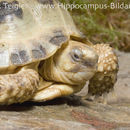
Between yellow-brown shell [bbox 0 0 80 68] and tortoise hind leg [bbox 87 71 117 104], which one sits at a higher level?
yellow-brown shell [bbox 0 0 80 68]

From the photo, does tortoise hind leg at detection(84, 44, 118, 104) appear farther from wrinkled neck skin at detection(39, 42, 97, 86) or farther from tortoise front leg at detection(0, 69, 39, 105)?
tortoise front leg at detection(0, 69, 39, 105)

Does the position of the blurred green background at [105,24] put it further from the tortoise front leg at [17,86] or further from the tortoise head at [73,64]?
the tortoise front leg at [17,86]

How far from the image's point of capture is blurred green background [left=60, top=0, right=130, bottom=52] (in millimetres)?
6250

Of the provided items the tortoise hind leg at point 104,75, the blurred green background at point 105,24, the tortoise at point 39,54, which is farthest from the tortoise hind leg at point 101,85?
the blurred green background at point 105,24

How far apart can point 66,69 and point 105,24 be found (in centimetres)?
492

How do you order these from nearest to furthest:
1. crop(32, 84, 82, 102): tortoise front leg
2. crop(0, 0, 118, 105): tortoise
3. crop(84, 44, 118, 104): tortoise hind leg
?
1. crop(0, 0, 118, 105): tortoise
2. crop(32, 84, 82, 102): tortoise front leg
3. crop(84, 44, 118, 104): tortoise hind leg

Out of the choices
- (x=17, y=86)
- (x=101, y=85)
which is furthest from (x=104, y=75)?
(x=17, y=86)

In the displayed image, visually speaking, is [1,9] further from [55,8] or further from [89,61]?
[89,61]

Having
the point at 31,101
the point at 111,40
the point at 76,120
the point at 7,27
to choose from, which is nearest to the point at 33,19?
the point at 7,27

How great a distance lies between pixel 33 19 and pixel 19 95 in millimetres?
770

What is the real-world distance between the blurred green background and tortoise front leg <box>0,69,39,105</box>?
3017 millimetres

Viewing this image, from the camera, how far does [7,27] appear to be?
102 inches

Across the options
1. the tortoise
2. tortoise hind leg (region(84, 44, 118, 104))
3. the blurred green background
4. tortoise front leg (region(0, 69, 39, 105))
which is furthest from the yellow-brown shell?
the blurred green background

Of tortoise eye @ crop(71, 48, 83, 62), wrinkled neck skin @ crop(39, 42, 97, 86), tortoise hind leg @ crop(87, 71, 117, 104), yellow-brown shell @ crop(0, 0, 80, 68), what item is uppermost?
yellow-brown shell @ crop(0, 0, 80, 68)
